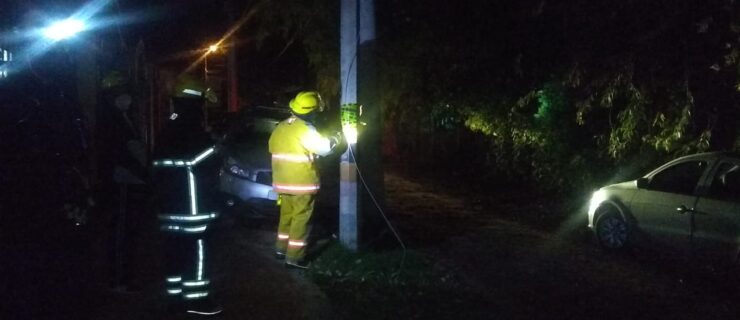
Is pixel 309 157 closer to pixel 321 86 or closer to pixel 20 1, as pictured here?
pixel 20 1

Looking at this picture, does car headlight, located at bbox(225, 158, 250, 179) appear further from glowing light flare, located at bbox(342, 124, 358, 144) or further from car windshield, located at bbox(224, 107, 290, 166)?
glowing light flare, located at bbox(342, 124, 358, 144)

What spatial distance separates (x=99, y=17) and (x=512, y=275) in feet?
22.6

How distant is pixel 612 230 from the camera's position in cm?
1038

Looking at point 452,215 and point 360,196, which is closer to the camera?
point 360,196

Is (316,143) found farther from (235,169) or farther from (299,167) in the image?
(235,169)

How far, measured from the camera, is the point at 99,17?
1184 centimetres

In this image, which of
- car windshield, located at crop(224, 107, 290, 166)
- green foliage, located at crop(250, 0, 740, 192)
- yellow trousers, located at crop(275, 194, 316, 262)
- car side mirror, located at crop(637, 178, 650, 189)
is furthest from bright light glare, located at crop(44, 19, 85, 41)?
car side mirror, located at crop(637, 178, 650, 189)

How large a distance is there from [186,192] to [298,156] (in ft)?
7.05

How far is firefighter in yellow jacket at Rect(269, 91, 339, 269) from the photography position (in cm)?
852

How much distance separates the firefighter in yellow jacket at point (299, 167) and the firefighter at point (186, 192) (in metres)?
1.84

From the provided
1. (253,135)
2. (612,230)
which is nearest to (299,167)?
(612,230)

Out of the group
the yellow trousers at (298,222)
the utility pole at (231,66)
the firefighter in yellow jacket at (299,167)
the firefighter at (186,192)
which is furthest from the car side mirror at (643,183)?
the utility pole at (231,66)

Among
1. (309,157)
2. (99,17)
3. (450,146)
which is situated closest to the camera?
(309,157)

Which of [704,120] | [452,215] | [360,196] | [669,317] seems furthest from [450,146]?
[669,317]
